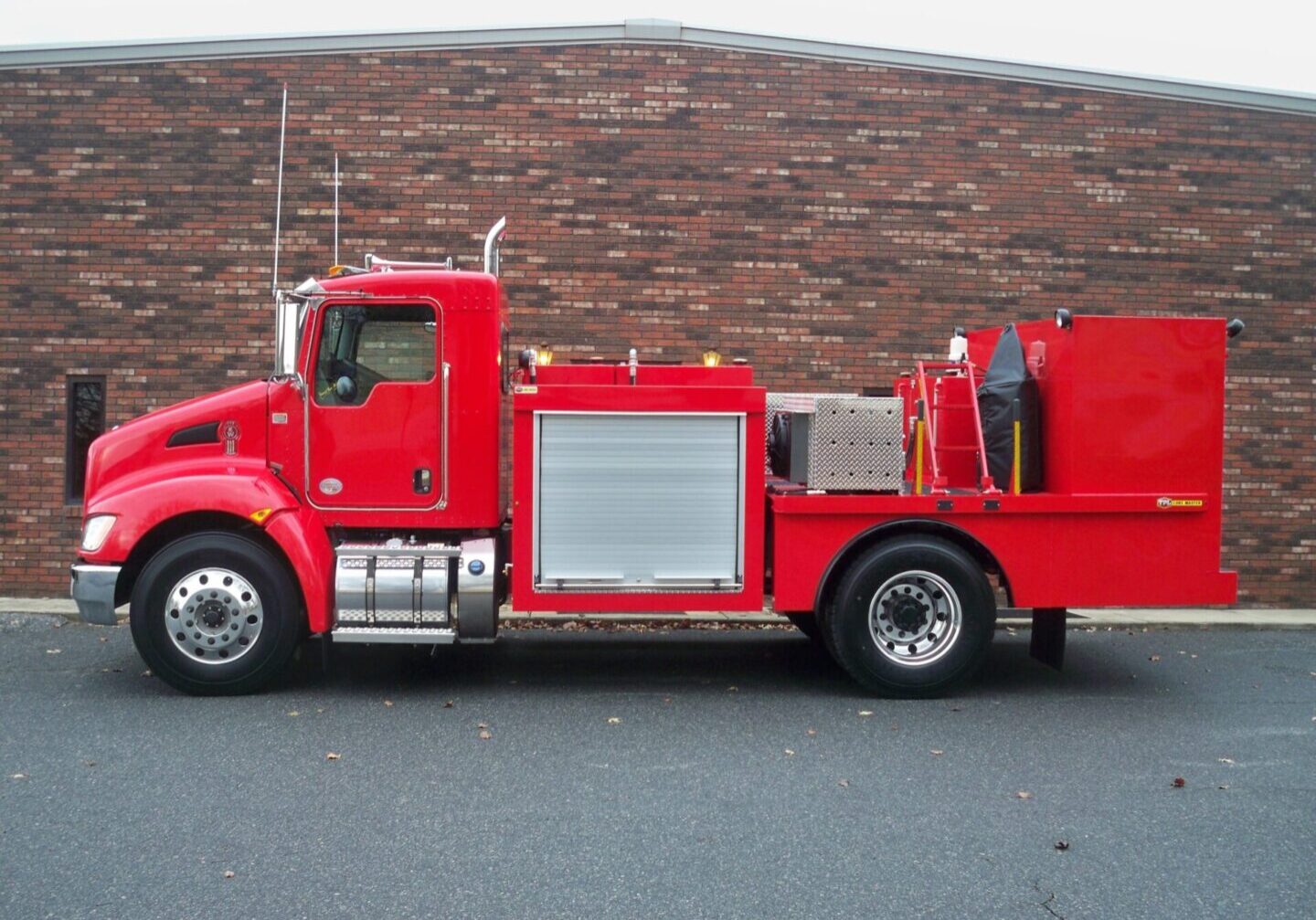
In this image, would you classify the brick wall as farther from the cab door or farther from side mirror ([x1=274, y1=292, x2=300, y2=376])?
side mirror ([x1=274, y1=292, x2=300, y2=376])

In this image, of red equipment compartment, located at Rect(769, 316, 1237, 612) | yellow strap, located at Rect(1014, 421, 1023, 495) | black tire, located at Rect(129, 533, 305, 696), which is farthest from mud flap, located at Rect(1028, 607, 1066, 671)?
black tire, located at Rect(129, 533, 305, 696)

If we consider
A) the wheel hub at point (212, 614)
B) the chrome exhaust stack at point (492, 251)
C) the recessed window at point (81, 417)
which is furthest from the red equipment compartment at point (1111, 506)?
the recessed window at point (81, 417)

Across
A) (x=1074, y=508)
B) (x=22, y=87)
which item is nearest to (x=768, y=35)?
(x=1074, y=508)

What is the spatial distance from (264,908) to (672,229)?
28.7 feet

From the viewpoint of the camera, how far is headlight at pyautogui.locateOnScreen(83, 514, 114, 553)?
24.0 feet

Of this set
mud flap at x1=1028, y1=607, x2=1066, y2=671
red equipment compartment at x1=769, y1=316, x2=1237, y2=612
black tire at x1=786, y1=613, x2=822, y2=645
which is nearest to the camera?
red equipment compartment at x1=769, y1=316, x2=1237, y2=612

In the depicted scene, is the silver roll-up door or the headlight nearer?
the headlight

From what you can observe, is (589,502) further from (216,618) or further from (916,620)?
(216,618)

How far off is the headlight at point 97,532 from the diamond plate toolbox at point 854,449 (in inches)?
185

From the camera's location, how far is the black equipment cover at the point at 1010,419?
7738mm

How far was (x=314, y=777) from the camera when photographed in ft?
18.6

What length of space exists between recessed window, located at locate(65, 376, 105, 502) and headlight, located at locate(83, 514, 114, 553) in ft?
15.5

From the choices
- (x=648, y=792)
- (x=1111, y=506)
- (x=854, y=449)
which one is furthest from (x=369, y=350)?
(x=1111, y=506)

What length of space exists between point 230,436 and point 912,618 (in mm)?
4861
